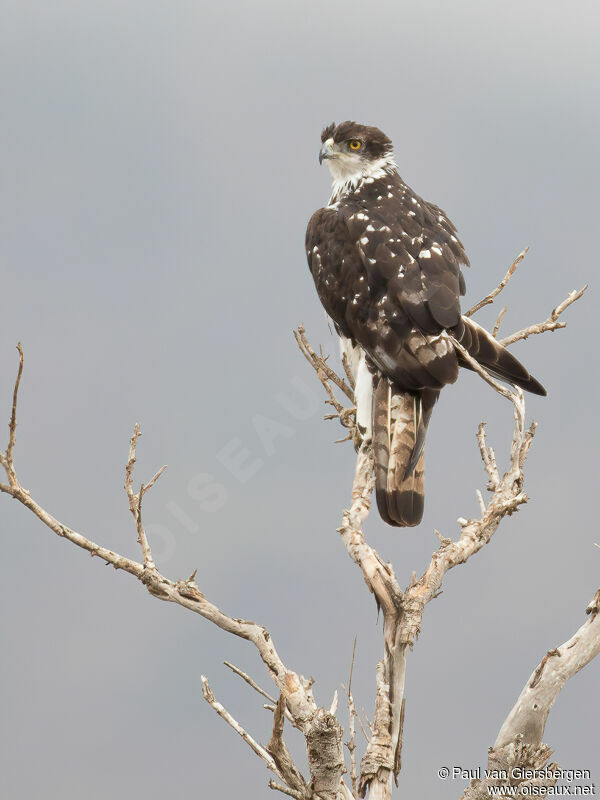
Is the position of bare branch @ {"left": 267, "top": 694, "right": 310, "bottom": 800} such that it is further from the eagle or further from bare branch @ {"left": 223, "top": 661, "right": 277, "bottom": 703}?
the eagle

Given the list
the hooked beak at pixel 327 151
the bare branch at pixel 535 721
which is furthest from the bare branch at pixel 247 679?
the hooked beak at pixel 327 151

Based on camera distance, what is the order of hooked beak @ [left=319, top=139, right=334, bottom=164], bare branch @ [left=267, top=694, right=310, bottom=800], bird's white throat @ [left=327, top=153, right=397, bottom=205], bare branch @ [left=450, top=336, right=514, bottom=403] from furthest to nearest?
hooked beak @ [left=319, top=139, right=334, bottom=164] → bird's white throat @ [left=327, top=153, right=397, bottom=205] → bare branch @ [left=450, top=336, right=514, bottom=403] → bare branch @ [left=267, top=694, right=310, bottom=800]

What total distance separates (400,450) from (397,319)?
0.97 meters

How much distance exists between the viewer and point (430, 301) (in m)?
6.57

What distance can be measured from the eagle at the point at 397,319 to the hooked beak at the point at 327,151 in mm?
560

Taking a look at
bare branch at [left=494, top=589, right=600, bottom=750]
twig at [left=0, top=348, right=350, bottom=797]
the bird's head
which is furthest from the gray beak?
bare branch at [left=494, top=589, right=600, bottom=750]

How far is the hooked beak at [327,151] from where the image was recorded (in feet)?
26.5

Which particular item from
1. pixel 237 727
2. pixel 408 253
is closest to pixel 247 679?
pixel 237 727

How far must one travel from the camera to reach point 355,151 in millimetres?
8047

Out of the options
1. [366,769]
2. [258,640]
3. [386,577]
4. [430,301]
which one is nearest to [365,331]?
[430,301]

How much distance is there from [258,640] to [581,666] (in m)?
2.03

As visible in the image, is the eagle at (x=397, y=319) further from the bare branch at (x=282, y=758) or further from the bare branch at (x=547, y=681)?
the bare branch at (x=282, y=758)

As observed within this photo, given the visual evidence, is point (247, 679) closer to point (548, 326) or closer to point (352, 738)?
point (352, 738)

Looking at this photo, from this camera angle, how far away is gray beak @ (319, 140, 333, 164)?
26.5 feet
